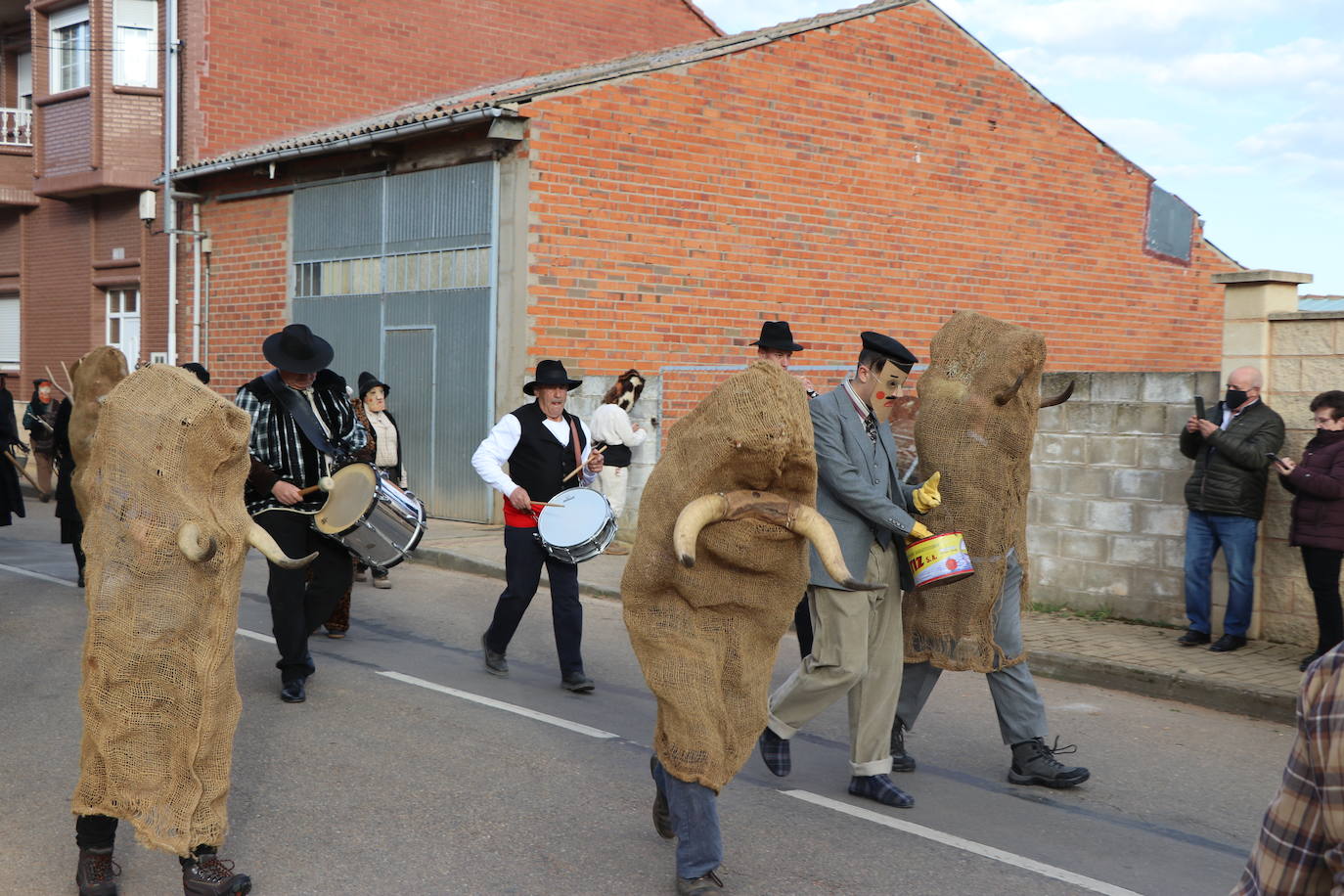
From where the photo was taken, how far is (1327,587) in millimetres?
8180

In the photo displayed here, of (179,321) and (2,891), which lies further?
(179,321)

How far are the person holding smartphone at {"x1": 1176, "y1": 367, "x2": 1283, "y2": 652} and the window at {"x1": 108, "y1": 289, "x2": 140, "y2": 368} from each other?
17984mm

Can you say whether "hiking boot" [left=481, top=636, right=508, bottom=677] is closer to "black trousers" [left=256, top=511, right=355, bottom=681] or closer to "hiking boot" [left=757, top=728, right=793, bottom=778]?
"black trousers" [left=256, top=511, right=355, bottom=681]

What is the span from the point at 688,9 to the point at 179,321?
11.3 meters

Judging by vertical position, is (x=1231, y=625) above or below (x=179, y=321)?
below

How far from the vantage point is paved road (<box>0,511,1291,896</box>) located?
4.84 m

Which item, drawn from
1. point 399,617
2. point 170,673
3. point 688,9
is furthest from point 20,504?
point 688,9

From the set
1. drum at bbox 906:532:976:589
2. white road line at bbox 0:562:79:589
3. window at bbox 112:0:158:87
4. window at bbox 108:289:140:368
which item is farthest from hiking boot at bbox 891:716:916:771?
window at bbox 112:0:158:87

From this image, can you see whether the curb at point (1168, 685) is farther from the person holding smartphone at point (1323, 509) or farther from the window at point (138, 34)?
the window at point (138, 34)

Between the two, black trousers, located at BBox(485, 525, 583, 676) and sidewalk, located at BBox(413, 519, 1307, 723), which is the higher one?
black trousers, located at BBox(485, 525, 583, 676)

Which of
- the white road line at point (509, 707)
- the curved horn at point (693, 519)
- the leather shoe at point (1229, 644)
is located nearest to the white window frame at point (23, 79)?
the white road line at point (509, 707)

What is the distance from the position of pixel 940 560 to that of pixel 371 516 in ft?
10.4

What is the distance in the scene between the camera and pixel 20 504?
11797 mm

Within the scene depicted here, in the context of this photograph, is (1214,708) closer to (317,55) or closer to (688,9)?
(317,55)
